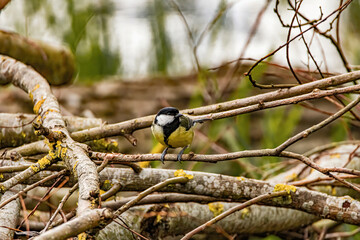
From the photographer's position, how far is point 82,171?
112cm

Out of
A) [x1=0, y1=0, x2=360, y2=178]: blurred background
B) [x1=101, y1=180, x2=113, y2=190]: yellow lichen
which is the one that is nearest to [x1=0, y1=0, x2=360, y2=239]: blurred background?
[x1=0, y1=0, x2=360, y2=178]: blurred background

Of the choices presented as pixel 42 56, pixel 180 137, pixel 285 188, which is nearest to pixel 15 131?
pixel 42 56

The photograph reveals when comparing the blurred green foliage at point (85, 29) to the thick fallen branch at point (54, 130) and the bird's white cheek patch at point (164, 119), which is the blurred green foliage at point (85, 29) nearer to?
the thick fallen branch at point (54, 130)

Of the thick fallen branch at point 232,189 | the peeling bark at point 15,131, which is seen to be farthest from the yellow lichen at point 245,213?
the peeling bark at point 15,131

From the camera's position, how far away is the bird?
1784 millimetres

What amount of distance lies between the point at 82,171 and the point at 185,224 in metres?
0.81

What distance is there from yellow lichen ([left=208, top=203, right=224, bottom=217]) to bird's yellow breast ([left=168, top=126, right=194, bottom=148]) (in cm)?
28

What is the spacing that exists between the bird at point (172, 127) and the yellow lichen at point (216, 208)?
269 mm

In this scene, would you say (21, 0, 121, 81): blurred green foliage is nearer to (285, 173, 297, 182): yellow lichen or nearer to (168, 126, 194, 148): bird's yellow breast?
(168, 126, 194, 148): bird's yellow breast

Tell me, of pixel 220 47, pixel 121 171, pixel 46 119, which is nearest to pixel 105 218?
pixel 121 171

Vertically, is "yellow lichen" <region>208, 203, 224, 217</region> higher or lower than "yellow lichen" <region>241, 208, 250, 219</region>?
higher

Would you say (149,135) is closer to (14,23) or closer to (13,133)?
(14,23)

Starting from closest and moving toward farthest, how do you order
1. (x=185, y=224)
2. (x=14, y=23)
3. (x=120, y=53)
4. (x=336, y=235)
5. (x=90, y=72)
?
(x=185, y=224), (x=336, y=235), (x=14, y=23), (x=120, y=53), (x=90, y=72)

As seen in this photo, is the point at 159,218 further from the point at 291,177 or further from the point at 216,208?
the point at 291,177
